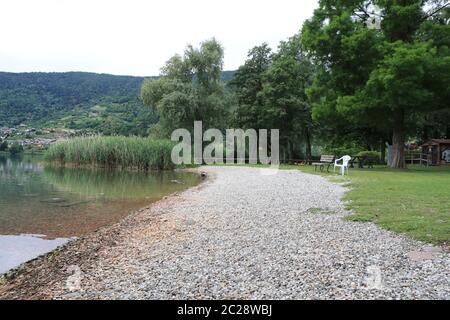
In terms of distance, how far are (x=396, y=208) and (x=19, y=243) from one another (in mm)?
8030

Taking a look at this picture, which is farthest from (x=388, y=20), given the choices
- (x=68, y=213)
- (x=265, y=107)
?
(x=68, y=213)

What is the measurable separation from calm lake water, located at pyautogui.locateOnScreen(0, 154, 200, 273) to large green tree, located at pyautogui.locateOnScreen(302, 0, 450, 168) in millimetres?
11996

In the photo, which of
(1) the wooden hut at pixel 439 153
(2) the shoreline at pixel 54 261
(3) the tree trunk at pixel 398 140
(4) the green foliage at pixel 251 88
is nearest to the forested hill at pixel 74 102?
(4) the green foliage at pixel 251 88

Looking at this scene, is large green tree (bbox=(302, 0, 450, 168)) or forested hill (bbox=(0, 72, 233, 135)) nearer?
large green tree (bbox=(302, 0, 450, 168))

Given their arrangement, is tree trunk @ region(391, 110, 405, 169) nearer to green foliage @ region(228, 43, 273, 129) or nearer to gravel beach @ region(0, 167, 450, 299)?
green foliage @ region(228, 43, 273, 129)

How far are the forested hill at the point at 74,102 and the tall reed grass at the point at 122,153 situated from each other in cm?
2364

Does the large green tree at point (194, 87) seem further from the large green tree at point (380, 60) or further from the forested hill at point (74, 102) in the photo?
the large green tree at point (380, 60)

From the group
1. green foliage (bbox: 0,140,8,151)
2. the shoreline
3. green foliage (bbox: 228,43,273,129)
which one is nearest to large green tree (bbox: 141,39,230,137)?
green foliage (bbox: 228,43,273,129)

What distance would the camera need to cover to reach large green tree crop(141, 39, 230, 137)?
3991 centimetres

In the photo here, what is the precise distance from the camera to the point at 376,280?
4641mm

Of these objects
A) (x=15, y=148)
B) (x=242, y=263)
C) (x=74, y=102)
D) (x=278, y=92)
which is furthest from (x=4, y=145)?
(x=242, y=263)

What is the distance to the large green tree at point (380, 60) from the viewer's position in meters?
20.8

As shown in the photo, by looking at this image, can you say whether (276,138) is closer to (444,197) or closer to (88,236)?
(444,197)
